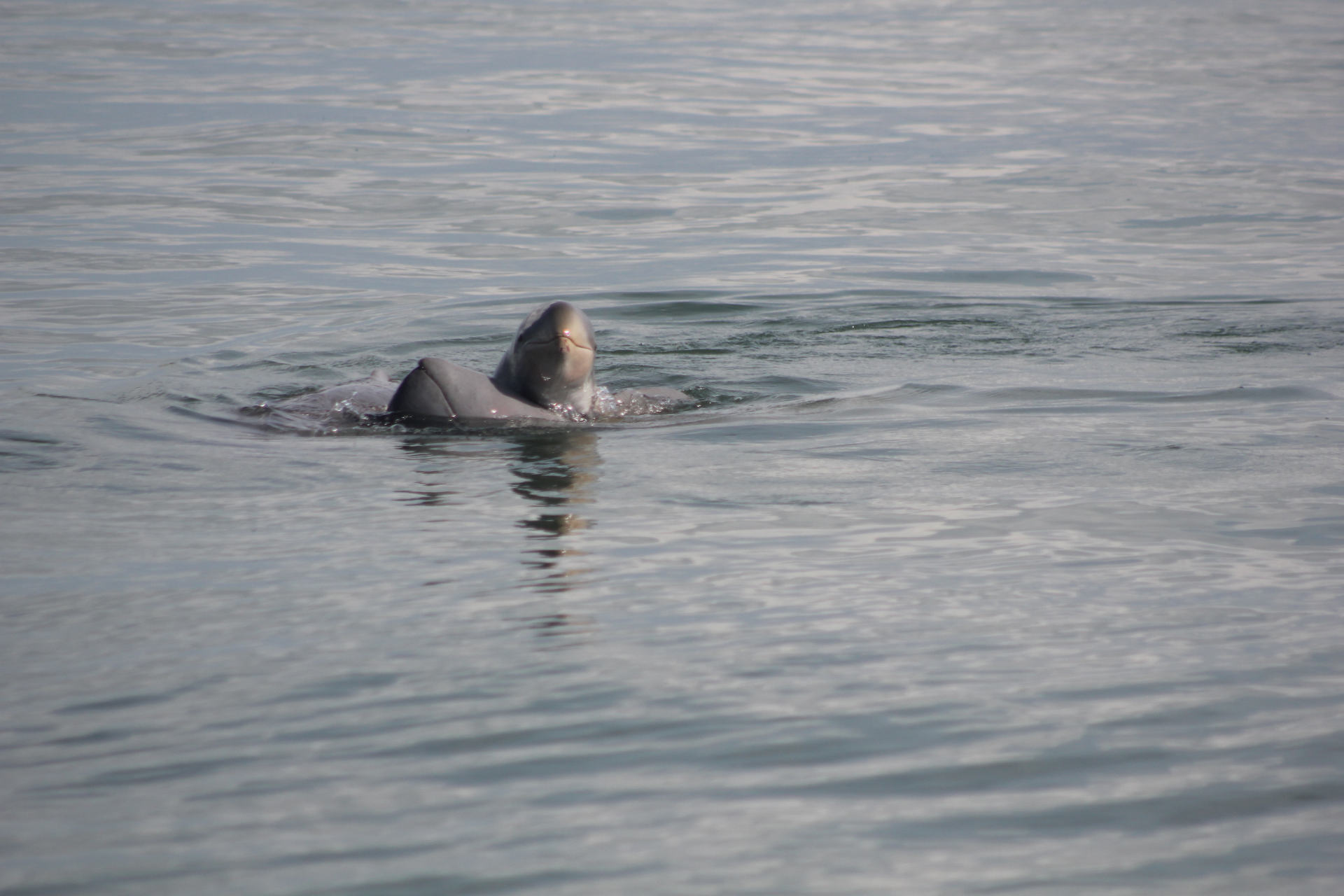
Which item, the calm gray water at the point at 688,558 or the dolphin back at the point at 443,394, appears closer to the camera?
the calm gray water at the point at 688,558

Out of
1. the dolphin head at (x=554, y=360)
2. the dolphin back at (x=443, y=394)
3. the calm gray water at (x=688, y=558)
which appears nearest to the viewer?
the calm gray water at (x=688, y=558)

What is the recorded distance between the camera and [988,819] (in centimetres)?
323

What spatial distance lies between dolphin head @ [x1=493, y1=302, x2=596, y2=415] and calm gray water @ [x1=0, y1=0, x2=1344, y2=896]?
413mm

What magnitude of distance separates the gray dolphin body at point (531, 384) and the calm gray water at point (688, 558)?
22 centimetres

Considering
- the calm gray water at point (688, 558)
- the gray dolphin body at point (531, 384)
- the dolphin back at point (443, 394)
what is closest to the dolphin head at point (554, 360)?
the gray dolphin body at point (531, 384)

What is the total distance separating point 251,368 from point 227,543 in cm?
465

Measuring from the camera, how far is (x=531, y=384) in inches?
307

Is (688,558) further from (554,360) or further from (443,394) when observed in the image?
(554,360)

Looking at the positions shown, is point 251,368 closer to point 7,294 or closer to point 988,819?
point 7,294

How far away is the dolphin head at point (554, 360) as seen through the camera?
7504mm

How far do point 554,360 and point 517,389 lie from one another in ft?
1.19

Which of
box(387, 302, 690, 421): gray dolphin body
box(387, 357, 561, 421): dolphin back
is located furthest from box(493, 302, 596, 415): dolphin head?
box(387, 357, 561, 421): dolphin back

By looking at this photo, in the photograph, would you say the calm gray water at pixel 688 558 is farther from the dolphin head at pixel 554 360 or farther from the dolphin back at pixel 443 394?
the dolphin head at pixel 554 360

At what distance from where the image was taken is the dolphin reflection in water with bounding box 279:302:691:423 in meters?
7.38
